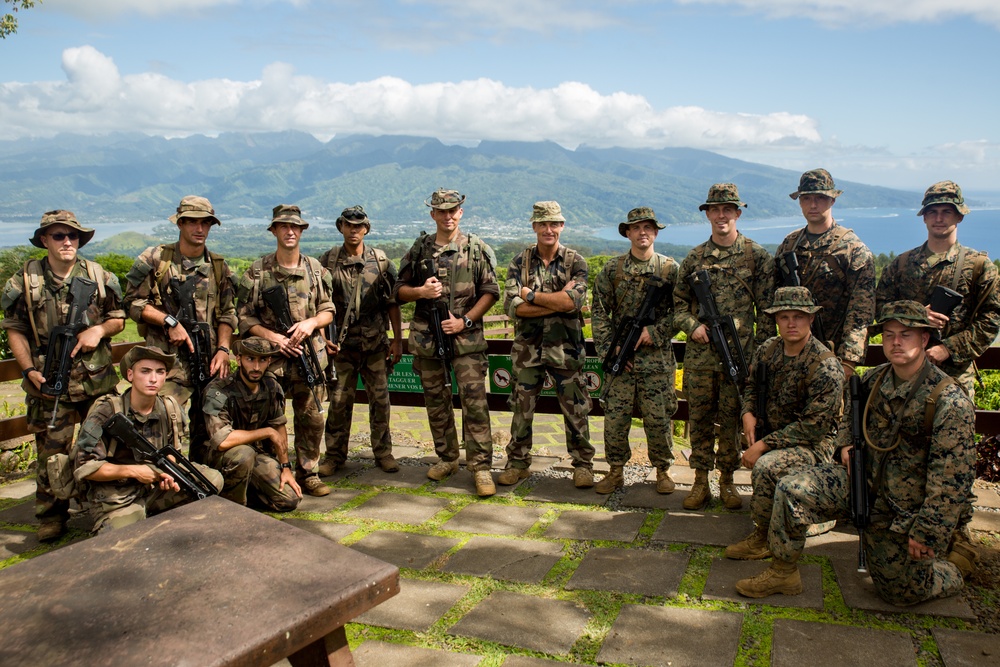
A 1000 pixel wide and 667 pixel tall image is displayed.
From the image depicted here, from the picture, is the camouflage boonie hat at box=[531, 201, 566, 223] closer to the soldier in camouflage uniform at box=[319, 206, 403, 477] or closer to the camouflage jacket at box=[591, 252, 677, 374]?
the camouflage jacket at box=[591, 252, 677, 374]

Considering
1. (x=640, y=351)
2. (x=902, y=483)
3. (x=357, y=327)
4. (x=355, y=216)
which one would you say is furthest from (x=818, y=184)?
(x=357, y=327)

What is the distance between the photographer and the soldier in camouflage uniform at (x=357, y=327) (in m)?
5.88

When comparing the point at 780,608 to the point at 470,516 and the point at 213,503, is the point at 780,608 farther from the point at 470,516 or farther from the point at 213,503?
the point at 213,503

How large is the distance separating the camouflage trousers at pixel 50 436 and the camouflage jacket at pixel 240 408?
92 centimetres

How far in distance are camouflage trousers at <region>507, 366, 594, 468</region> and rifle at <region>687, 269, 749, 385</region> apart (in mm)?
1106

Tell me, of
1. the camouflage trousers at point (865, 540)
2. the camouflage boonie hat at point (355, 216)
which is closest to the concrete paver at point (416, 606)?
the camouflage trousers at point (865, 540)

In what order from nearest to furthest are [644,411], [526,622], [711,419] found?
[526,622], [711,419], [644,411]

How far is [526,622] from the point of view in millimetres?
3592

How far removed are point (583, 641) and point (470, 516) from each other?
184 centimetres

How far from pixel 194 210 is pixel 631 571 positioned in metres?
3.86

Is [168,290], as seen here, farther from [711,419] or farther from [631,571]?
[711,419]

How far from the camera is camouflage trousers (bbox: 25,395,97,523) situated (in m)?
4.93

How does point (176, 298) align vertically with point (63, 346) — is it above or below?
above

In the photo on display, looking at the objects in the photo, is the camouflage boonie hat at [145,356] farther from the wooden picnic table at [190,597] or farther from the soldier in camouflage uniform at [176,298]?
the wooden picnic table at [190,597]
